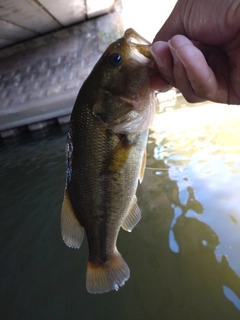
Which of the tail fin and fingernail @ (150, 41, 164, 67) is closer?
fingernail @ (150, 41, 164, 67)

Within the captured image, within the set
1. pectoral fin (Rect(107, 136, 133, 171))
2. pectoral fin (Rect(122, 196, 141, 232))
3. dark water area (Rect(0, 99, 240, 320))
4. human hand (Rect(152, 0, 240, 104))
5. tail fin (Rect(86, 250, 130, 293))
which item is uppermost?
human hand (Rect(152, 0, 240, 104))

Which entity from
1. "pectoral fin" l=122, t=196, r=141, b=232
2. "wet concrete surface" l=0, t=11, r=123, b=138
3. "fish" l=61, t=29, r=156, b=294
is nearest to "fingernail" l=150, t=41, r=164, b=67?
"fish" l=61, t=29, r=156, b=294

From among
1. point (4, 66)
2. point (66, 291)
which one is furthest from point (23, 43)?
A: point (66, 291)

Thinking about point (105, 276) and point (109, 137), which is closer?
point (109, 137)

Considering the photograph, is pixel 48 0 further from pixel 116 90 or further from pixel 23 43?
pixel 116 90

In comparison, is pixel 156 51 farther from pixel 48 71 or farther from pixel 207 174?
pixel 48 71

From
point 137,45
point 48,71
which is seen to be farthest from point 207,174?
point 48,71

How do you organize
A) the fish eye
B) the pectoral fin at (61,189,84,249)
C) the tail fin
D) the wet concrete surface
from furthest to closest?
the wet concrete surface → the tail fin → the pectoral fin at (61,189,84,249) → the fish eye

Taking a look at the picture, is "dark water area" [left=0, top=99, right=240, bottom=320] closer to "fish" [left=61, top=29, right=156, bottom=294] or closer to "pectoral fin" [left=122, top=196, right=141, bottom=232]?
"pectoral fin" [left=122, top=196, right=141, bottom=232]
